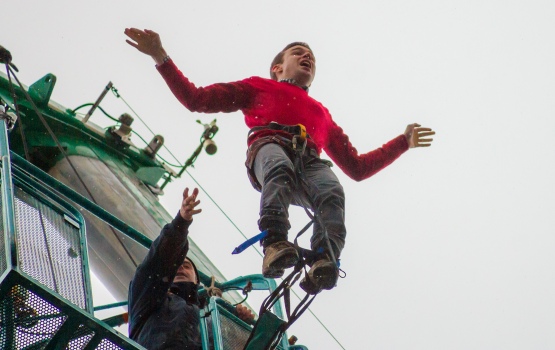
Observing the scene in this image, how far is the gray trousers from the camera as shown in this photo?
4.93 meters

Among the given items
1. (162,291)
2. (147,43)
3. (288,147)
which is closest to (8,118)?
(147,43)

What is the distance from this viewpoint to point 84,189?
9.78 m

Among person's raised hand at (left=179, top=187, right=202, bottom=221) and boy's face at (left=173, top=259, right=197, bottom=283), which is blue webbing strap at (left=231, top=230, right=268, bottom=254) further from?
boy's face at (left=173, top=259, right=197, bottom=283)

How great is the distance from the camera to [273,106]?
241 inches

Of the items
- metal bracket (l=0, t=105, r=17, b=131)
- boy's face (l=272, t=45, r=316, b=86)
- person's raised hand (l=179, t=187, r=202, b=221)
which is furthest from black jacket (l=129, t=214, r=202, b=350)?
boy's face (l=272, t=45, r=316, b=86)

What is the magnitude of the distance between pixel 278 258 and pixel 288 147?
3.98 feet

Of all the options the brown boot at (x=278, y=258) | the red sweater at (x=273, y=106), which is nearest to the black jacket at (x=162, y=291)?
the brown boot at (x=278, y=258)

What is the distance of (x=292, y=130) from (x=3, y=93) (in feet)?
20.8

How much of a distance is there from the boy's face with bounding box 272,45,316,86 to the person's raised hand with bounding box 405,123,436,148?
102 centimetres

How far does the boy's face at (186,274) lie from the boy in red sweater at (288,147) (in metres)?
0.73

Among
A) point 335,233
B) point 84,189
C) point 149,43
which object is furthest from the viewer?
point 84,189

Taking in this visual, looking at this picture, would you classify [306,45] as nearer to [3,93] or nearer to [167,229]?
[167,229]

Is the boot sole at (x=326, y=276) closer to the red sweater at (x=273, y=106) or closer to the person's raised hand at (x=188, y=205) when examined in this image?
the person's raised hand at (x=188, y=205)

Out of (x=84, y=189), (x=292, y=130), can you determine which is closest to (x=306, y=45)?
(x=292, y=130)
